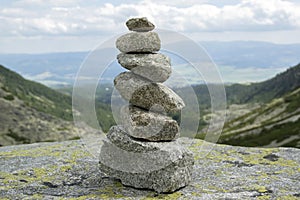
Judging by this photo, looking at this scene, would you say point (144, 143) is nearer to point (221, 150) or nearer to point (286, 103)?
point (221, 150)

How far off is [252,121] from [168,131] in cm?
14077

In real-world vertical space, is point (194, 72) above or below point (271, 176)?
above

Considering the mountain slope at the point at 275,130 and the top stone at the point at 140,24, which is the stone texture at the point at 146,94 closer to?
the top stone at the point at 140,24

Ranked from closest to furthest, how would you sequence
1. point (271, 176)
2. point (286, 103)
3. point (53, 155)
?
point (271, 176)
point (53, 155)
point (286, 103)

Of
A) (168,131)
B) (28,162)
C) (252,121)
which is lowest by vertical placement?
(252,121)

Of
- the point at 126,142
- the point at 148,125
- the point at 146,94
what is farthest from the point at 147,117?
the point at 126,142

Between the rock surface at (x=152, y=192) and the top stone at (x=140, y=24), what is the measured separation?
10.7 metres

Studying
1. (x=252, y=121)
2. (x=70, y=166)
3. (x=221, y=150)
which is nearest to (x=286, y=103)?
(x=252, y=121)

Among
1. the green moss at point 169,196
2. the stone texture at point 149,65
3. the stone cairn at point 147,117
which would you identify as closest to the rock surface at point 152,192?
the green moss at point 169,196

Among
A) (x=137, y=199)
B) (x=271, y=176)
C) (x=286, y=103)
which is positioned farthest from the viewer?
(x=286, y=103)

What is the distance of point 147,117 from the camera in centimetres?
2269

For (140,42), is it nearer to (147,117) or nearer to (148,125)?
(147,117)

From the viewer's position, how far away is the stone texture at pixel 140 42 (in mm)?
22844

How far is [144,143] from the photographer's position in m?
22.9
